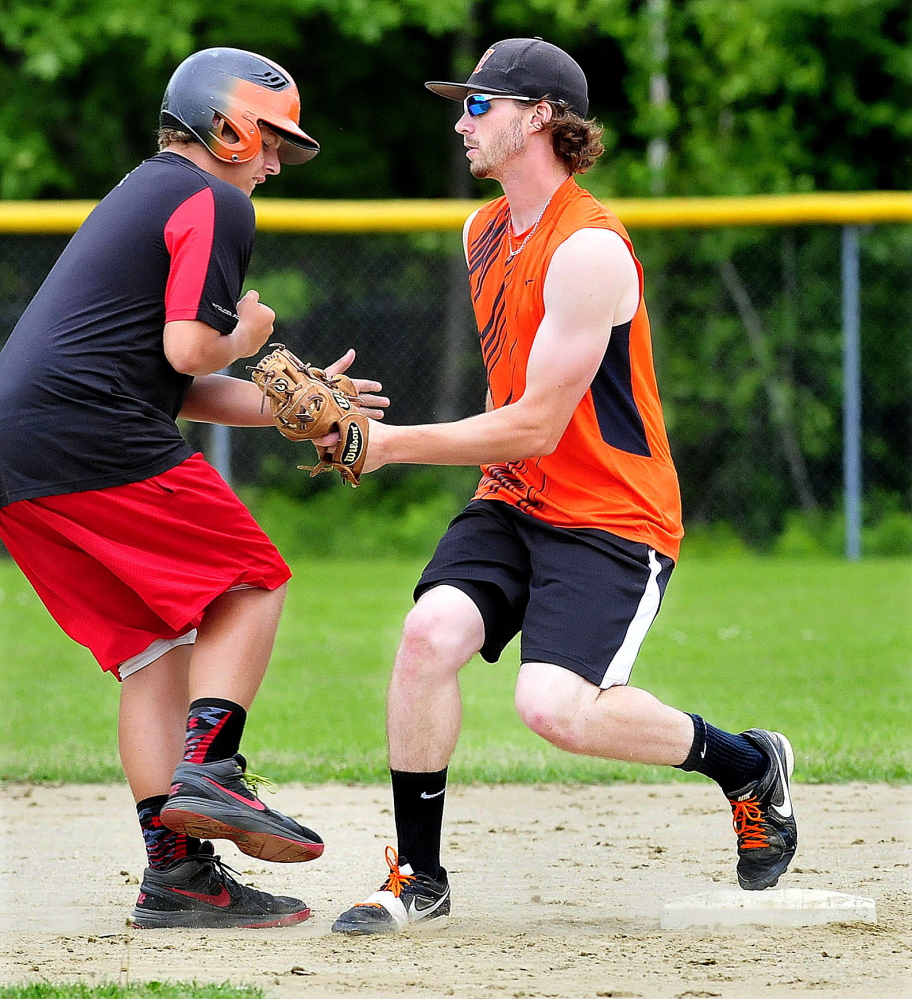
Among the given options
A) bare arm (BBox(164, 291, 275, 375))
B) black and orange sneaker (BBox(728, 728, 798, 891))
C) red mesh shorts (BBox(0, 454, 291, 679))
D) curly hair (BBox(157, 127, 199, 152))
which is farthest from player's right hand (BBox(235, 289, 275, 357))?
black and orange sneaker (BBox(728, 728, 798, 891))

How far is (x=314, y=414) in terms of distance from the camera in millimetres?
3648

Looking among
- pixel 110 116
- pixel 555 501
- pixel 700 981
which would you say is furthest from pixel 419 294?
pixel 700 981

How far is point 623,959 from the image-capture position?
138 inches

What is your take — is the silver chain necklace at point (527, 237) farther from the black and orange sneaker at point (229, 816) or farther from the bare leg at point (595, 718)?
the black and orange sneaker at point (229, 816)

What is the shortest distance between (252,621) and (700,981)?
1457 mm

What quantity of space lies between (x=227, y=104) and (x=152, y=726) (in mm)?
1651

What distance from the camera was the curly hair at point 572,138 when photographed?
4043 millimetres

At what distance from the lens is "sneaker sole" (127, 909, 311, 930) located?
394 cm

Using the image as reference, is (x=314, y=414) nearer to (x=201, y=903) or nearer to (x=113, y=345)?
(x=113, y=345)

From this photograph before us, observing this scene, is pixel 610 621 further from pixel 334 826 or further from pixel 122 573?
pixel 334 826

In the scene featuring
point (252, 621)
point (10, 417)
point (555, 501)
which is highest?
point (10, 417)

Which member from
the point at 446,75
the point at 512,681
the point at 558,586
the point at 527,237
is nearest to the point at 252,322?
the point at 527,237

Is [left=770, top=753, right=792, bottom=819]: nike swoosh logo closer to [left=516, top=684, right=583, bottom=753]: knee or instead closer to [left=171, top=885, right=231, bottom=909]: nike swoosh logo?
[left=516, top=684, right=583, bottom=753]: knee

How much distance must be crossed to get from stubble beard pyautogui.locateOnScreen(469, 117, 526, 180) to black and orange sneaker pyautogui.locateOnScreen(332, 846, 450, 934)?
181 cm
